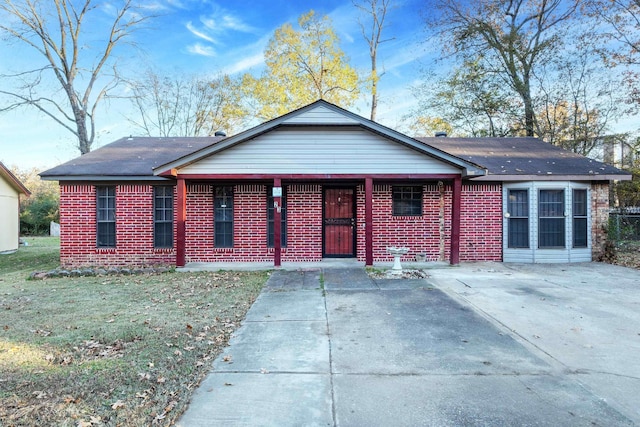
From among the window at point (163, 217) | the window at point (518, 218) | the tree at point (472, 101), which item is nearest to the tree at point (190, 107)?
the tree at point (472, 101)

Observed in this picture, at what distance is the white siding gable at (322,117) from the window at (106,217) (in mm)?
5483

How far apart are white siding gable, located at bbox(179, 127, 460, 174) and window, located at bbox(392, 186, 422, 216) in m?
1.34

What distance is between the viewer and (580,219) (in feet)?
34.0

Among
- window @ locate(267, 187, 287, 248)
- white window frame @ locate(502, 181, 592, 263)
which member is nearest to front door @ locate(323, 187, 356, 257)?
window @ locate(267, 187, 287, 248)

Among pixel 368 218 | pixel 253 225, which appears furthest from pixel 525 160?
pixel 253 225

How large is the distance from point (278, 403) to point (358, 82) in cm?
2282

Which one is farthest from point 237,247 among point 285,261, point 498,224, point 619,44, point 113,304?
point 619,44

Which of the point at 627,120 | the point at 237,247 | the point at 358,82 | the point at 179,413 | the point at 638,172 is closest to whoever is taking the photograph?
the point at 179,413

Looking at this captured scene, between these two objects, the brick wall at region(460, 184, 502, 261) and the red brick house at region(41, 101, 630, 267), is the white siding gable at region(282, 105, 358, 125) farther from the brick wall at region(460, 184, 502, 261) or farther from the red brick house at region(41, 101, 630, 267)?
the brick wall at region(460, 184, 502, 261)

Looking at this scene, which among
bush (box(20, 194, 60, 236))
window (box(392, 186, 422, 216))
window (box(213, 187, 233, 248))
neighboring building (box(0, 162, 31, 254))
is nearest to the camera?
window (box(213, 187, 233, 248))

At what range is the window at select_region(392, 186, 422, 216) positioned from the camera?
10453mm

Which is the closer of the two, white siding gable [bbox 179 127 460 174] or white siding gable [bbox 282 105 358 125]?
white siding gable [bbox 282 105 358 125]

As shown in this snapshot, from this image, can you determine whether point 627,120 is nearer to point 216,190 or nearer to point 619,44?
point 619,44

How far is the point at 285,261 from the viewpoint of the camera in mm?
10320
